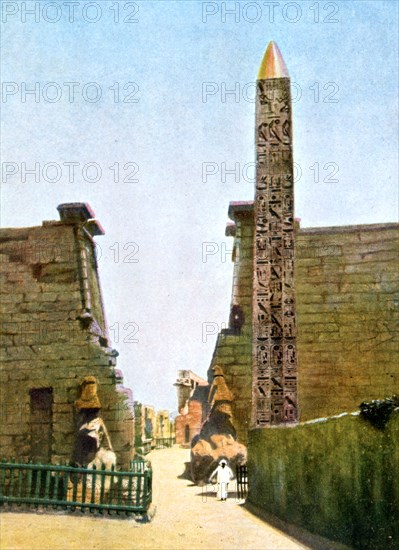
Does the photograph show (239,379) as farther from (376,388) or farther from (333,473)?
(333,473)

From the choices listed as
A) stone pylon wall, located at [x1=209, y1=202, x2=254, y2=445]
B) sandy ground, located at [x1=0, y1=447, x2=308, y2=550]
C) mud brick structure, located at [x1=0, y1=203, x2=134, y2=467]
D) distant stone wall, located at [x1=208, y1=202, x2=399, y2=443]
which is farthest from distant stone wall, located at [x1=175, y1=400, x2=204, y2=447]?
sandy ground, located at [x1=0, y1=447, x2=308, y2=550]

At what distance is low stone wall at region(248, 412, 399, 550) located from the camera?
3.94 meters

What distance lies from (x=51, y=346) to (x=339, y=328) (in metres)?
5.40

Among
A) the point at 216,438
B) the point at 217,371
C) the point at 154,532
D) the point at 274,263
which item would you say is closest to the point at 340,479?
the point at 154,532

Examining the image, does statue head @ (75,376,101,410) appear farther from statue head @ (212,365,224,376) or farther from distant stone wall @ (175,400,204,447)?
distant stone wall @ (175,400,204,447)

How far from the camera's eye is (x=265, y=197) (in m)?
8.73

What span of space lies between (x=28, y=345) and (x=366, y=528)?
996 centimetres

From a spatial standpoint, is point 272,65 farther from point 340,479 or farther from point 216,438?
point 216,438

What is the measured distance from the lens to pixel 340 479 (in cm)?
468

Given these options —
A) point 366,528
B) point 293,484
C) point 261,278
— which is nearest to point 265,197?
point 261,278

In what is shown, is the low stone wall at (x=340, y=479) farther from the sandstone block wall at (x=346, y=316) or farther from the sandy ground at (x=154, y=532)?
the sandstone block wall at (x=346, y=316)

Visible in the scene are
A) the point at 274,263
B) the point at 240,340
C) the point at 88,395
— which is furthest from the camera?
the point at 240,340

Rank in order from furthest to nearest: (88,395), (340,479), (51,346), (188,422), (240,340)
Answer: (188,422) < (240,340) < (51,346) < (88,395) < (340,479)

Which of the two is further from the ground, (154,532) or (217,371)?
(217,371)
